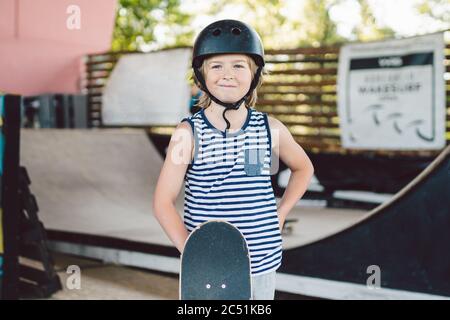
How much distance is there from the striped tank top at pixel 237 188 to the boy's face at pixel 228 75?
107 millimetres

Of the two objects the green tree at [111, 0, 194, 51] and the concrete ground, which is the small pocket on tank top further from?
the green tree at [111, 0, 194, 51]

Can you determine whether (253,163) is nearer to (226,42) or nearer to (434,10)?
(226,42)

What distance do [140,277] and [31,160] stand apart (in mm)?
2381

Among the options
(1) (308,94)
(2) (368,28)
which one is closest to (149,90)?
(1) (308,94)

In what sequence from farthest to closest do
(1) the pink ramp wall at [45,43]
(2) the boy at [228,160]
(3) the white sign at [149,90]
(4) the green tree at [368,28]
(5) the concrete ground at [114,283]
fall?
1. (4) the green tree at [368,28]
2. (1) the pink ramp wall at [45,43]
3. (3) the white sign at [149,90]
4. (5) the concrete ground at [114,283]
5. (2) the boy at [228,160]

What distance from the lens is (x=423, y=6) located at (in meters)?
18.6

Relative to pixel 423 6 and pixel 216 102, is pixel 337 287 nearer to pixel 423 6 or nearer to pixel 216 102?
pixel 216 102

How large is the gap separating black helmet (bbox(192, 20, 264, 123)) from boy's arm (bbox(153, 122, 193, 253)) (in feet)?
0.55

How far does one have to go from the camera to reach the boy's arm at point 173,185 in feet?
6.41

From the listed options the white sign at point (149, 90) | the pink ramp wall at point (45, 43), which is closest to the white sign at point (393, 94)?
the white sign at point (149, 90)

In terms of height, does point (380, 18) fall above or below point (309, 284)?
above

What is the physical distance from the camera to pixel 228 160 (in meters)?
2.03

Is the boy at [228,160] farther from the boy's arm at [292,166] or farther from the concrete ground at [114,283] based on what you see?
the concrete ground at [114,283]

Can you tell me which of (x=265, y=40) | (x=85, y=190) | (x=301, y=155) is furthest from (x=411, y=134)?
(x=265, y=40)
